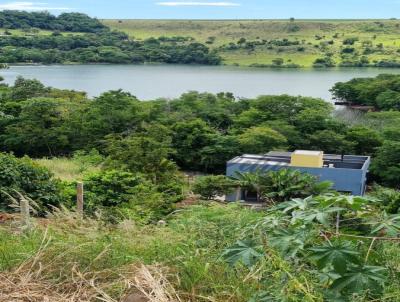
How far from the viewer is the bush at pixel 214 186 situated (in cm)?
1712

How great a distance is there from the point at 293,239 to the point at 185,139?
23474 mm

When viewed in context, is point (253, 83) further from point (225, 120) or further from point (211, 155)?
point (211, 155)

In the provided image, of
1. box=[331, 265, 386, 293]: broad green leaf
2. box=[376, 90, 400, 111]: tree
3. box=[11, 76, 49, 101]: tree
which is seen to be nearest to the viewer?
box=[331, 265, 386, 293]: broad green leaf

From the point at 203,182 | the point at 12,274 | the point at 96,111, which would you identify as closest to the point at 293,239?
the point at 12,274

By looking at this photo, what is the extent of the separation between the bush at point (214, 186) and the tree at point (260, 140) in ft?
23.5

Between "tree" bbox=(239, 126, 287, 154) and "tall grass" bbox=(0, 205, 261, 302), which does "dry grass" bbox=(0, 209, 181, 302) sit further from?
"tree" bbox=(239, 126, 287, 154)

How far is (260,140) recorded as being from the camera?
24.6 metres

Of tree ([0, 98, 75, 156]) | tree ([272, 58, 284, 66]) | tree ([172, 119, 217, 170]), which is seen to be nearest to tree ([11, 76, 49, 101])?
tree ([0, 98, 75, 156])

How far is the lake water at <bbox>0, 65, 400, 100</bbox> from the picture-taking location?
171ft

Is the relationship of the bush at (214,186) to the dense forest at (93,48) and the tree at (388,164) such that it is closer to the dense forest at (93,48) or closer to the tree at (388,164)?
the tree at (388,164)

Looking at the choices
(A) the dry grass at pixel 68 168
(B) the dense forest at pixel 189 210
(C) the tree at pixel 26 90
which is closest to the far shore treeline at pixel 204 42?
(C) the tree at pixel 26 90

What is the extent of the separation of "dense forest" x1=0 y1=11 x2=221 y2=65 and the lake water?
5.27 feet

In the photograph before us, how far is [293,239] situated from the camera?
1.80 meters

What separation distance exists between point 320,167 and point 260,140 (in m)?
4.50
